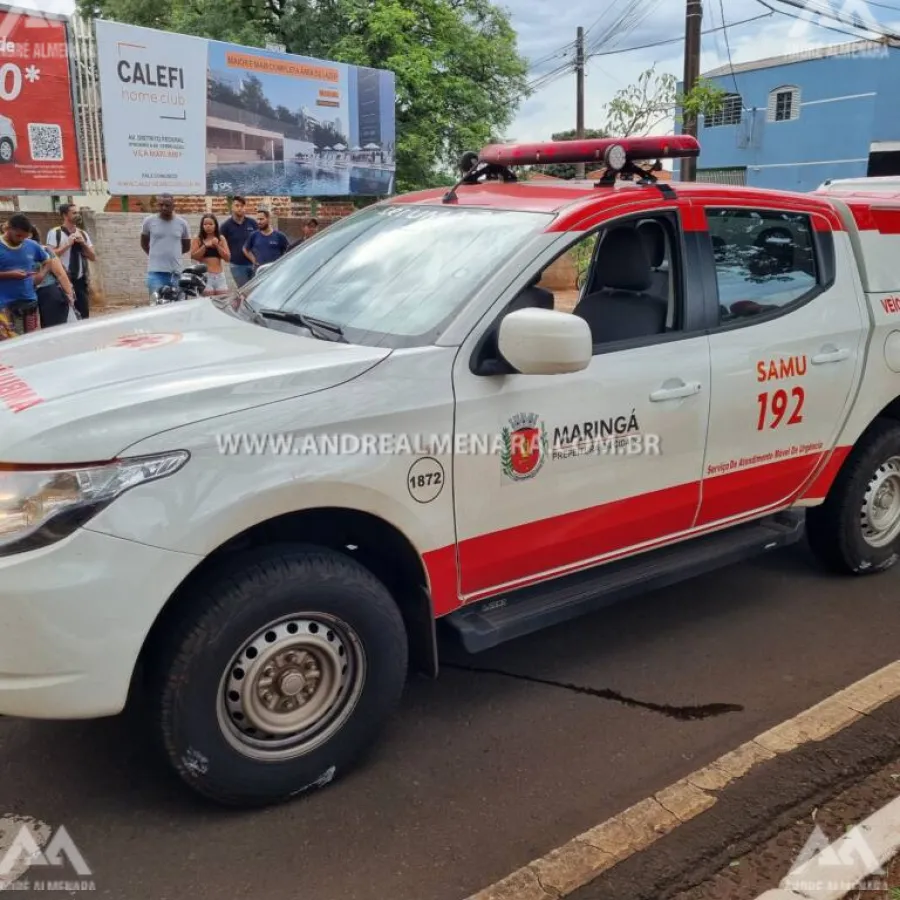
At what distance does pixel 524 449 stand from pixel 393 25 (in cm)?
1892

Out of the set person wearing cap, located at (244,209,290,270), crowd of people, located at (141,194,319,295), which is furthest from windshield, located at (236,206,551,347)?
person wearing cap, located at (244,209,290,270)

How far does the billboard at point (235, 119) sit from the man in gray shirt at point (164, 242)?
2.51 meters

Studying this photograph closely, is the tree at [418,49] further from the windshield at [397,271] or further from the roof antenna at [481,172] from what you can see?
the windshield at [397,271]

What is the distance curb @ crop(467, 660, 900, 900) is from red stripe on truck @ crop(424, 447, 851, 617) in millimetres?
805

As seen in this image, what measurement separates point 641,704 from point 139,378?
85.3 inches

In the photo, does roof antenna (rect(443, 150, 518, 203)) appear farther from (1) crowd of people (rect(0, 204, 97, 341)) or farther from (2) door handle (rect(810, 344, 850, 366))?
(1) crowd of people (rect(0, 204, 97, 341))

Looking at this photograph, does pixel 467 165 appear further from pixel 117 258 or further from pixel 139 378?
pixel 117 258

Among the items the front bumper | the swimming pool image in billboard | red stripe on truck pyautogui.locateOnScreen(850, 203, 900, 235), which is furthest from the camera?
the swimming pool image in billboard

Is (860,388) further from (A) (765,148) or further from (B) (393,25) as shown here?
(A) (765,148)

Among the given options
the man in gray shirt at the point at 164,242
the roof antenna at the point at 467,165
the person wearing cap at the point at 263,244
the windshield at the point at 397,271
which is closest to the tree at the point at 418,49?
the person wearing cap at the point at 263,244

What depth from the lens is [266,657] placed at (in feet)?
8.48

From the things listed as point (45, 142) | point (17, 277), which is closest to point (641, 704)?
point (17, 277)

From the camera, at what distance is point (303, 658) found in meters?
2.68

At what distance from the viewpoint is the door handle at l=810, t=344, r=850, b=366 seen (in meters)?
3.84
